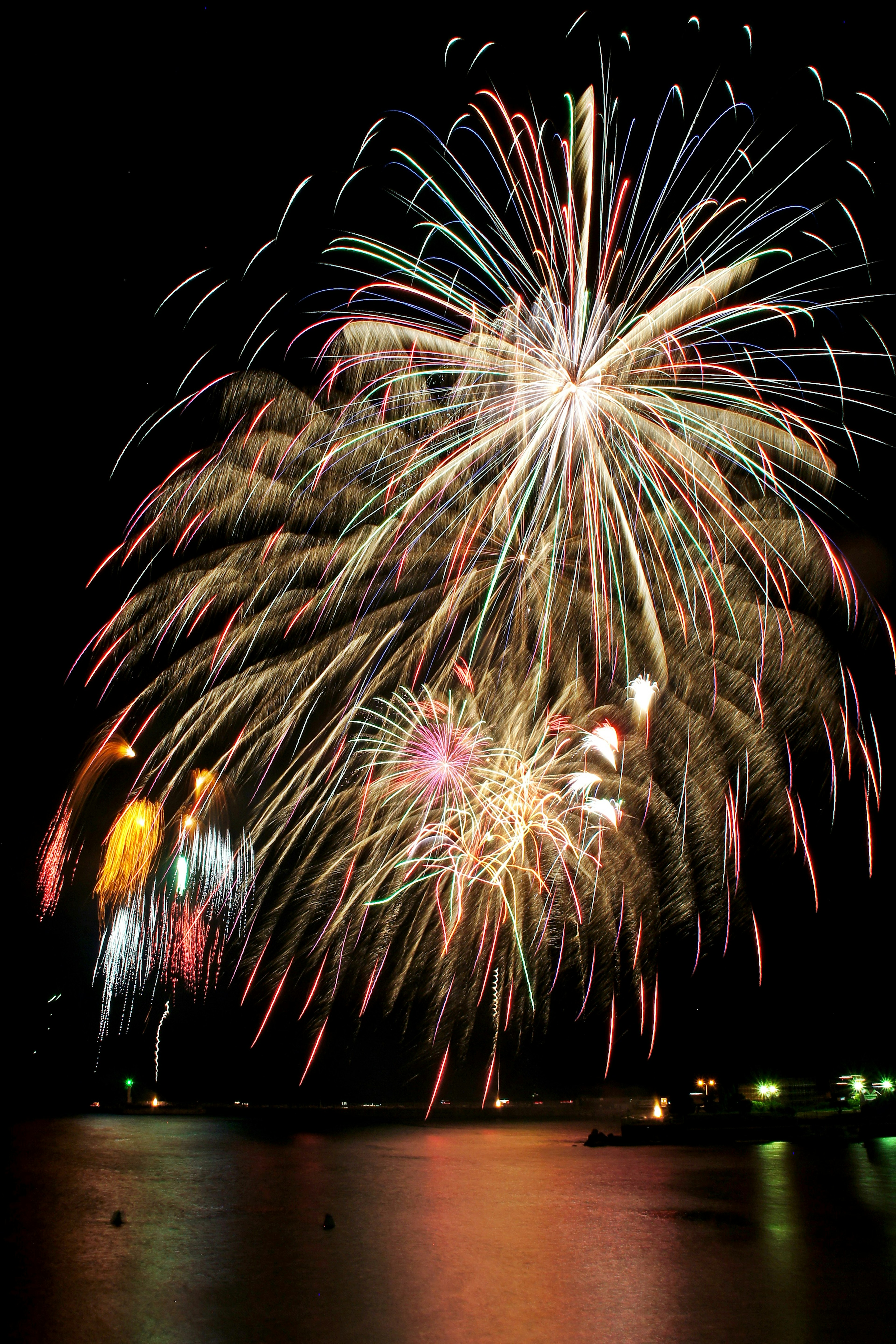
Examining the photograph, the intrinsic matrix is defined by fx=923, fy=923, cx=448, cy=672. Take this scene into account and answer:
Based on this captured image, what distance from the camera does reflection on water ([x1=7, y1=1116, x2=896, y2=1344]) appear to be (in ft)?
→ 25.6

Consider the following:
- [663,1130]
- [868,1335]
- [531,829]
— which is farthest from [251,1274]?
[663,1130]

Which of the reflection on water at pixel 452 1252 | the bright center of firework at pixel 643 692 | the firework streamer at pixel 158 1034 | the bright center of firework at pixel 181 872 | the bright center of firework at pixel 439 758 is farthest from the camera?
the firework streamer at pixel 158 1034

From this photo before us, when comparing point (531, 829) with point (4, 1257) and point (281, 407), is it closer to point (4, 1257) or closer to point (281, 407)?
point (281, 407)

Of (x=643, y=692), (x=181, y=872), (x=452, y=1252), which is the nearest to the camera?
(x=452, y=1252)

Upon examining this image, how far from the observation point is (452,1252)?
429 inches

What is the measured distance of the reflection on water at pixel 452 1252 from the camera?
7789 mm

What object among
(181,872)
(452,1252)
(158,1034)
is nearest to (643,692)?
(452,1252)

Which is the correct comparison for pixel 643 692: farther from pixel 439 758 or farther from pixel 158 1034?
pixel 158 1034

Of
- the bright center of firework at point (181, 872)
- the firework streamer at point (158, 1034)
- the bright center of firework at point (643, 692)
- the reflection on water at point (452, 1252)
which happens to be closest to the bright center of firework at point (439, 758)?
the bright center of firework at point (643, 692)

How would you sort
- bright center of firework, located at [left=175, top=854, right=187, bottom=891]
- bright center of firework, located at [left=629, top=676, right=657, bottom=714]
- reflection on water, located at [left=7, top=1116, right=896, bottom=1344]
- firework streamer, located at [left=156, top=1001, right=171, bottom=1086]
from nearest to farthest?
1. reflection on water, located at [left=7, top=1116, right=896, bottom=1344]
2. bright center of firework, located at [left=629, top=676, right=657, bottom=714]
3. bright center of firework, located at [left=175, top=854, right=187, bottom=891]
4. firework streamer, located at [left=156, top=1001, right=171, bottom=1086]

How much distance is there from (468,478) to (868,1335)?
951 centimetres

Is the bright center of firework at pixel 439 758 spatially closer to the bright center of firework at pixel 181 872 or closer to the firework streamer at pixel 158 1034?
the bright center of firework at pixel 181 872

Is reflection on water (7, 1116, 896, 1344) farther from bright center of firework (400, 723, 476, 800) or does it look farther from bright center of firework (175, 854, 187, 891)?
bright center of firework (400, 723, 476, 800)

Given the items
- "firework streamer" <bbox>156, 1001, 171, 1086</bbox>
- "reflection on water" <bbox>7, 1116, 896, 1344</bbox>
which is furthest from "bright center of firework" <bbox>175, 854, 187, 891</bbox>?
"firework streamer" <bbox>156, 1001, 171, 1086</bbox>
